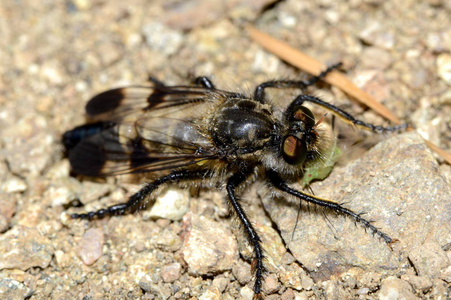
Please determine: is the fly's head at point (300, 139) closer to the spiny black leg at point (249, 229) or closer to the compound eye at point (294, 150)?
the compound eye at point (294, 150)

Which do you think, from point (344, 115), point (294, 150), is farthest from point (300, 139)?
point (344, 115)

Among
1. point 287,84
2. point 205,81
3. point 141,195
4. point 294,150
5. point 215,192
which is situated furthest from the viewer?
point 205,81

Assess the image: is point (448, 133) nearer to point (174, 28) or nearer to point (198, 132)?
point (198, 132)

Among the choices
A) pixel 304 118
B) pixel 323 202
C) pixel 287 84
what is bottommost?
pixel 323 202

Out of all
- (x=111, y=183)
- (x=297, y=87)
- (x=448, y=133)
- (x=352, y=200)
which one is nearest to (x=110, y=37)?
(x=111, y=183)

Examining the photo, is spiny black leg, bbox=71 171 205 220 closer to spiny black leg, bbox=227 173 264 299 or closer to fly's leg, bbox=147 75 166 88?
spiny black leg, bbox=227 173 264 299

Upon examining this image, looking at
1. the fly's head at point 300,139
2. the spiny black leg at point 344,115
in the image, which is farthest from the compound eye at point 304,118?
the spiny black leg at point 344,115

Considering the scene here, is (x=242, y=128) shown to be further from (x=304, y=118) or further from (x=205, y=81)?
(x=205, y=81)

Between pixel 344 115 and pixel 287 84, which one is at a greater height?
pixel 287 84
